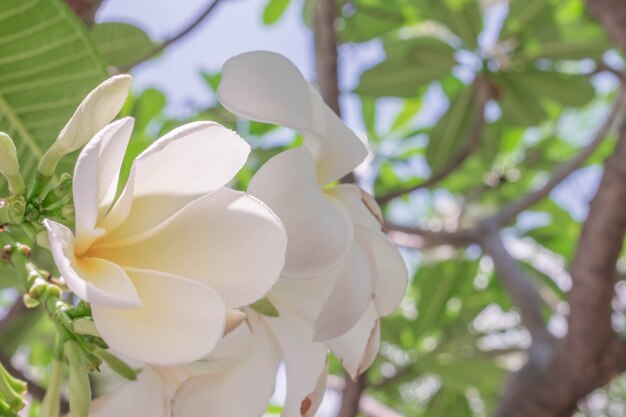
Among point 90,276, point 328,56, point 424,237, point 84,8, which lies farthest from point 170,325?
point 424,237

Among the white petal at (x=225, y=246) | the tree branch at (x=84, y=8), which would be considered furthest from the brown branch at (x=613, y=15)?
the white petal at (x=225, y=246)

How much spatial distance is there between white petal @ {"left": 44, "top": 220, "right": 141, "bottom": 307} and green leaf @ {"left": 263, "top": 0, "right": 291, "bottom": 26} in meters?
1.42

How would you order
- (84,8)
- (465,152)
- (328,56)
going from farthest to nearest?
1. (465,152)
2. (328,56)
3. (84,8)

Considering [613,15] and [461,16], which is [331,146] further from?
[461,16]

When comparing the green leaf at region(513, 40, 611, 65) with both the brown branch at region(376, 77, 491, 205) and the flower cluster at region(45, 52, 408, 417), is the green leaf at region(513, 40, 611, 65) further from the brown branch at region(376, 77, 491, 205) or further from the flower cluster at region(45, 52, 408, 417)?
the flower cluster at region(45, 52, 408, 417)

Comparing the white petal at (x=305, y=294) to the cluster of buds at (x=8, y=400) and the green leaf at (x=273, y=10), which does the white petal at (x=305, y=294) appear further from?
the green leaf at (x=273, y=10)

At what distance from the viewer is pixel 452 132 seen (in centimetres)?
161

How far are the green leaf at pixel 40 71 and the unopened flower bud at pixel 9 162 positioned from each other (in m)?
0.17

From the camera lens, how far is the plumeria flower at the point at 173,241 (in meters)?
0.31

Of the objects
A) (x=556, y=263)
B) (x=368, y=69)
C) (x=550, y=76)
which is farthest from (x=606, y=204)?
(x=556, y=263)

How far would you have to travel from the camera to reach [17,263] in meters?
0.39

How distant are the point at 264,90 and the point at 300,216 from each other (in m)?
0.07

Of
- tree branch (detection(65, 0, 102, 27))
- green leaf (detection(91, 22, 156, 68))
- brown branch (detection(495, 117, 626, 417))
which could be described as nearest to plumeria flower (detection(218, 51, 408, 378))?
tree branch (detection(65, 0, 102, 27))

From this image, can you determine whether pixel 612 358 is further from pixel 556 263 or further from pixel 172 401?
pixel 172 401
